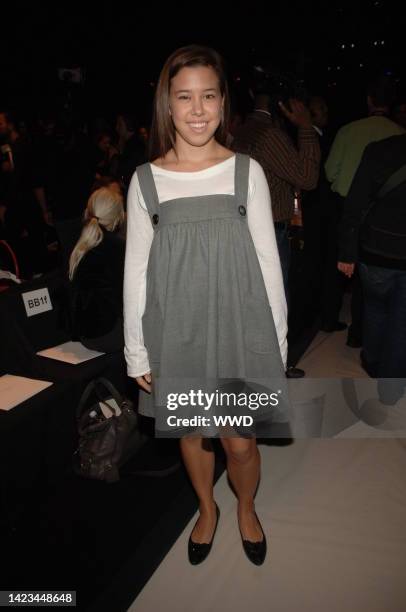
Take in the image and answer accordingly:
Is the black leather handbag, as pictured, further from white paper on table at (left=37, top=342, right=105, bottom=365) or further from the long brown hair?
the long brown hair

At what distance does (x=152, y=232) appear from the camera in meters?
1.56

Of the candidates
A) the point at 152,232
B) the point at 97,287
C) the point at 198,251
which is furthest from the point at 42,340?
the point at 198,251

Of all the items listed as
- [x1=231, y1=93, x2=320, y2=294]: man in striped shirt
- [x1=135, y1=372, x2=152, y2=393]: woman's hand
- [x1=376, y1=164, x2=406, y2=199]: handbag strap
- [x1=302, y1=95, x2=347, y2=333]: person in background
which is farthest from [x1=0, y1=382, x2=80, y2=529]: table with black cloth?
[x1=302, y1=95, x2=347, y2=333]: person in background

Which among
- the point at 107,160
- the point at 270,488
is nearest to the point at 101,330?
the point at 270,488

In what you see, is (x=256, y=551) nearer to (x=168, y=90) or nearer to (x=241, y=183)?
(x=241, y=183)

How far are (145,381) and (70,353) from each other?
3.13 feet

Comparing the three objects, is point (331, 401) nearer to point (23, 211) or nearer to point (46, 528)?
point (46, 528)

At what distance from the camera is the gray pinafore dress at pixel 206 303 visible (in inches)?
58.6

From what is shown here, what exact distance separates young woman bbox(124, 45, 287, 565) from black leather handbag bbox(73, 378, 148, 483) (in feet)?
1.91

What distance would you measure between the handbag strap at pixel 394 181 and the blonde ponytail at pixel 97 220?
4.47 ft

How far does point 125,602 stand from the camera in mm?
1779

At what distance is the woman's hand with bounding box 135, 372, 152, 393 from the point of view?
5.53ft

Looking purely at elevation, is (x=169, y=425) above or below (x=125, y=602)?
above

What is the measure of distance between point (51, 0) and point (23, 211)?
14.7 ft
